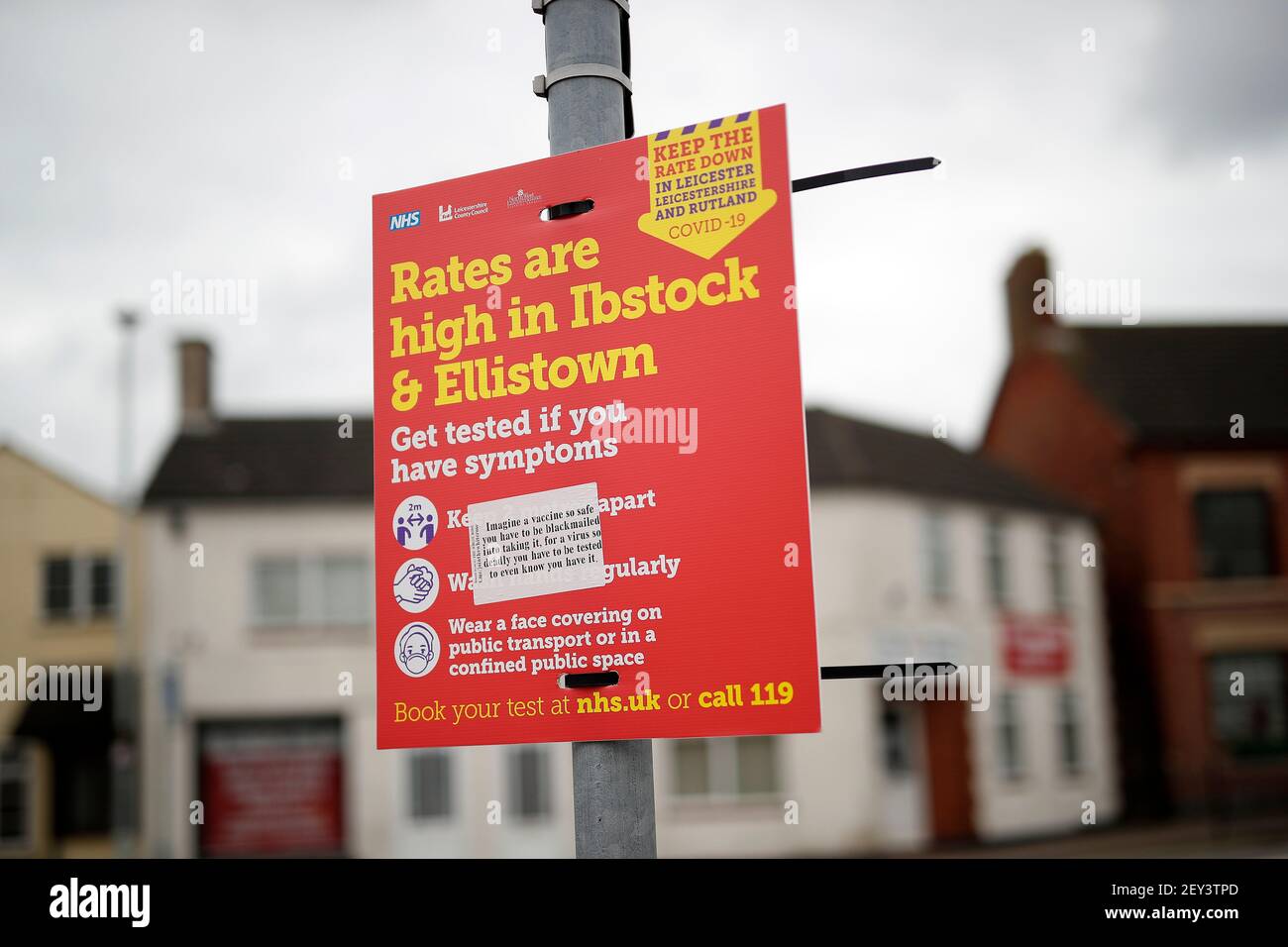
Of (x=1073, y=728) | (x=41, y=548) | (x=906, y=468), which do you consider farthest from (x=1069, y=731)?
(x=41, y=548)

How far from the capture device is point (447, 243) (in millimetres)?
3750

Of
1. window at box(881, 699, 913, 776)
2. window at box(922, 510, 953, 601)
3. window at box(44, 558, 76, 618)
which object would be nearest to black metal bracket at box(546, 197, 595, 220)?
window at box(881, 699, 913, 776)

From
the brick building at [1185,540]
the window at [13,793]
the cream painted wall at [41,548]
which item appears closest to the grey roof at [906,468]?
the brick building at [1185,540]

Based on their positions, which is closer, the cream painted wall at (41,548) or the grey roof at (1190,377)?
the cream painted wall at (41,548)

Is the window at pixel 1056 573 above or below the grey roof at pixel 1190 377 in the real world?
below

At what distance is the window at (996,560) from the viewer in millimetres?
29594

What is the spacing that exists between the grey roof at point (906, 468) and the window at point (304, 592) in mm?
10131

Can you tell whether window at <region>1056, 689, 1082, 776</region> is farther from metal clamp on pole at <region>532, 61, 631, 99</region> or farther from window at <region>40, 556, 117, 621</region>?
metal clamp on pole at <region>532, 61, 631, 99</region>

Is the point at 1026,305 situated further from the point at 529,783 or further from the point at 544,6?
the point at 544,6

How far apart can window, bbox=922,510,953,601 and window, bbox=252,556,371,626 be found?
12149 mm

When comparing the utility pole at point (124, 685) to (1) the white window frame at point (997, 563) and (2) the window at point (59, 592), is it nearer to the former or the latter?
(2) the window at point (59, 592)

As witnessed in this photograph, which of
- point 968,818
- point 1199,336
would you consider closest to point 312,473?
point 968,818

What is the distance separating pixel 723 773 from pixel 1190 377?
16.8 m
